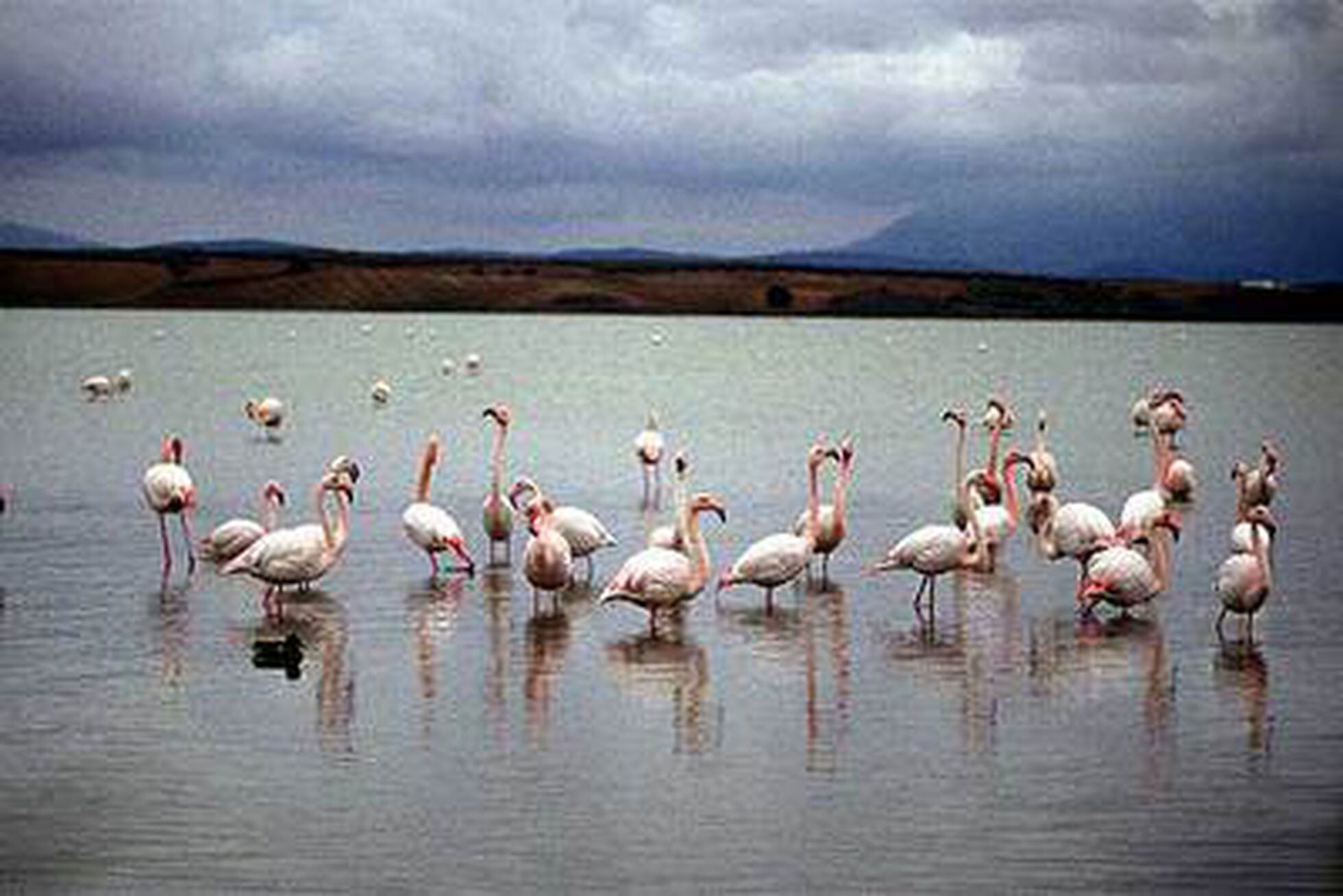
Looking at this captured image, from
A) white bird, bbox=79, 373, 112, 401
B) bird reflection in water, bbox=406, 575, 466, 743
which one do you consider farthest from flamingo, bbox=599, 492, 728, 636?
white bird, bbox=79, 373, 112, 401

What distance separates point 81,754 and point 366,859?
7.43 ft

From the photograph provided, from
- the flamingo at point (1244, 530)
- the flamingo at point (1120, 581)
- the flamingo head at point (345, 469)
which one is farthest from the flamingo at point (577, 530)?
the flamingo at point (1244, 530)

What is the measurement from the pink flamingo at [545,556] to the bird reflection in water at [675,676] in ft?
2.88

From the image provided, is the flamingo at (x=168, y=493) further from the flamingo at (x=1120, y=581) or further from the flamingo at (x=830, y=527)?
the flamingo at (x=1120, y=581)

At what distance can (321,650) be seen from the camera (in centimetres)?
1355

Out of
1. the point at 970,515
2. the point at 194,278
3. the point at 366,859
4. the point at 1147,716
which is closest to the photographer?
the point at 366,859

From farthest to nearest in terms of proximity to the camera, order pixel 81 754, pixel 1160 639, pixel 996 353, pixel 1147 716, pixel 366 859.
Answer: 1. pixel 996 353
2. pixel 1160 639
3. pixel 1147 716
4. pixel 81 754
5. pixel 366 859

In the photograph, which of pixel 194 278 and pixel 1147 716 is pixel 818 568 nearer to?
pixel 1147 716

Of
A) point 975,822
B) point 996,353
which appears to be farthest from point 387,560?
point 996,353

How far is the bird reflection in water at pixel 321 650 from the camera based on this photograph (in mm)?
11406

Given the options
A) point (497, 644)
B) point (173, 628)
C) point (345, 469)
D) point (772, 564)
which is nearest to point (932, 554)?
point (772, 564)

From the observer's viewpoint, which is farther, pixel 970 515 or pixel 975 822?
pixel 970 515

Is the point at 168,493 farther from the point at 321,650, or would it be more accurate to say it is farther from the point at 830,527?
the point at 830,527

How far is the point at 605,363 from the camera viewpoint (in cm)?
6725
